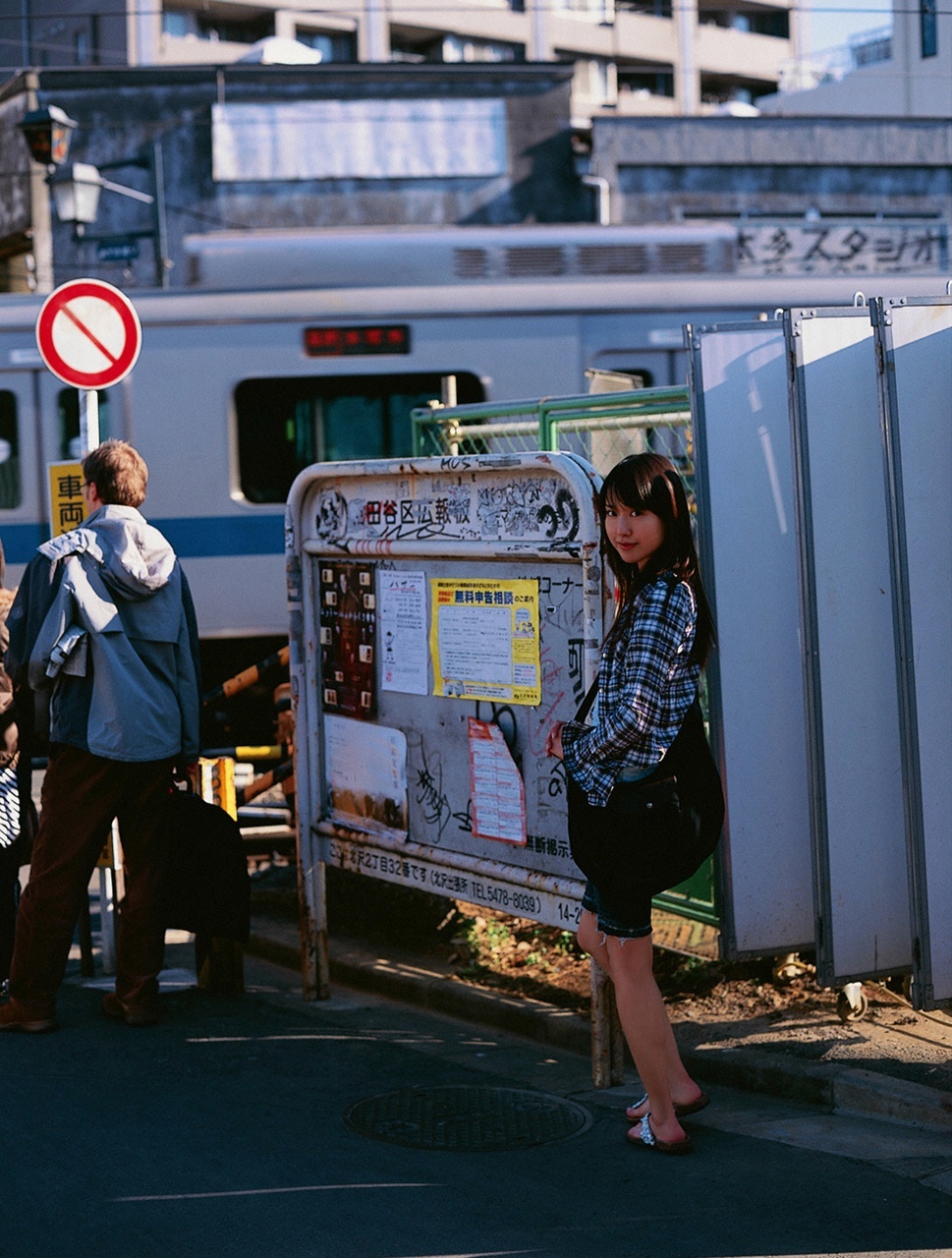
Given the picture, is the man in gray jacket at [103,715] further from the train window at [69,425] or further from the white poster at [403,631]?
the train window at [69,425]

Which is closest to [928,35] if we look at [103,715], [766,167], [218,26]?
[766,167]

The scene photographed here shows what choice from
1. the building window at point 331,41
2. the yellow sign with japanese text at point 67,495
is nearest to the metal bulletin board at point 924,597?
the yellow sign with japanese text at point 67,495

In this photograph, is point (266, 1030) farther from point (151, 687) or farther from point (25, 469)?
point (25, 469)

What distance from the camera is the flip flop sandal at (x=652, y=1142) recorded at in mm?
4164

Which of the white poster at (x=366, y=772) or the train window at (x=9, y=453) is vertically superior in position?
the train window at (x=9, y=453)

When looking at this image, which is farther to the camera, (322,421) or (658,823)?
(322,421)

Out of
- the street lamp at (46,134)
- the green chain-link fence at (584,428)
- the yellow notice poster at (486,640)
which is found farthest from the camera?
the street lamp at (46,134)

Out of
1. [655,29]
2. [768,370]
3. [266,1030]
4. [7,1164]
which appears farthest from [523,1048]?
[655,29]

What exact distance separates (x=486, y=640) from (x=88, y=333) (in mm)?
3269

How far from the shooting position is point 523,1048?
5273 mm

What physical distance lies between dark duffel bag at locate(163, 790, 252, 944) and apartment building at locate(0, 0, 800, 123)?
27.6 m

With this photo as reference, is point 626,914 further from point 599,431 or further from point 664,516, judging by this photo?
point 599,431

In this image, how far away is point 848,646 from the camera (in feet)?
15.2

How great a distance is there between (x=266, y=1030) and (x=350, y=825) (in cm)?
78
